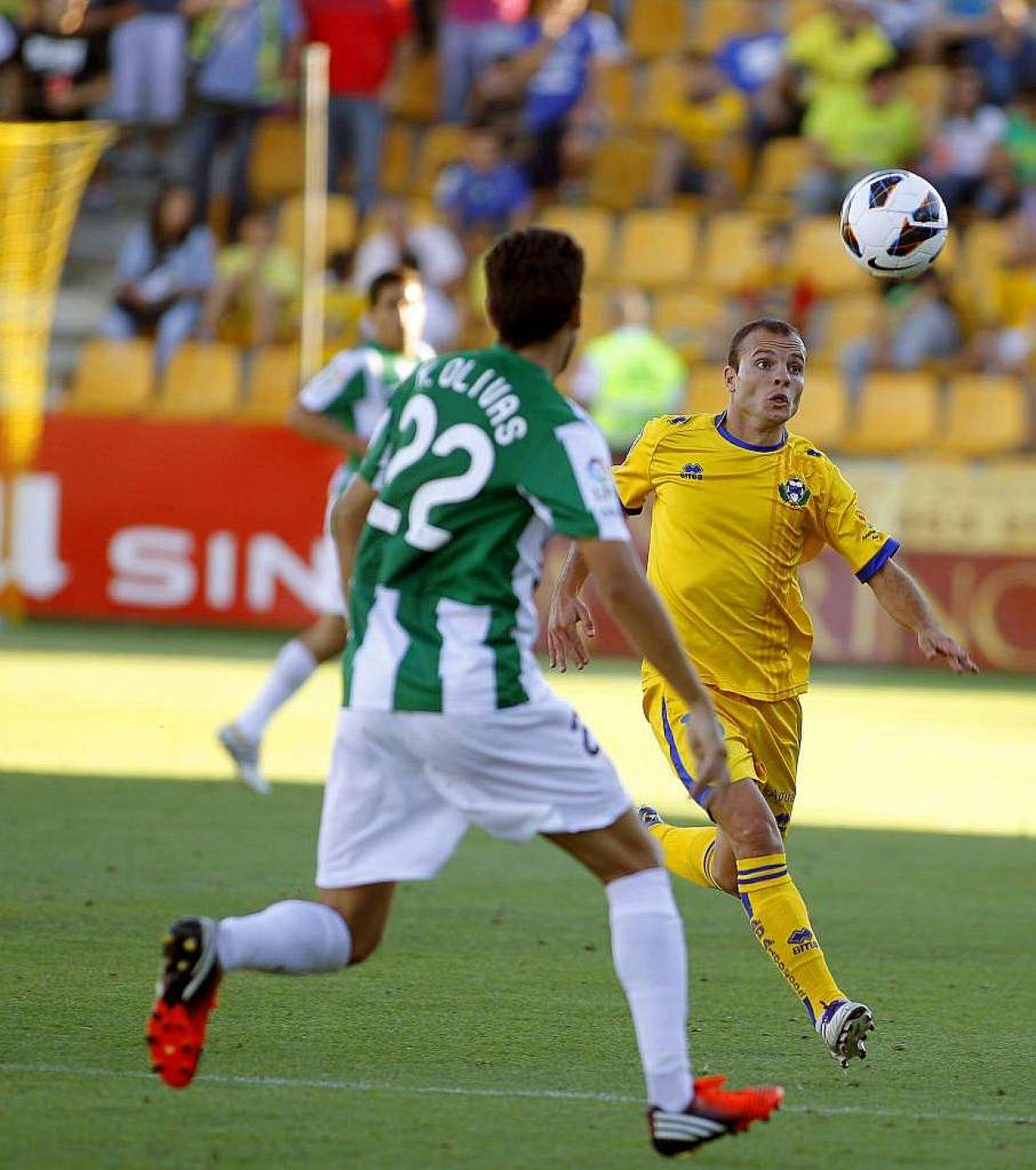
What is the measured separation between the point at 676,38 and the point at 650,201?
2.78 metres

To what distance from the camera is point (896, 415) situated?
18.1 meters

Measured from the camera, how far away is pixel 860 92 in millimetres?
19500

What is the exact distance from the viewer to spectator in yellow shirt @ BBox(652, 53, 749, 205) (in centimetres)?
2027

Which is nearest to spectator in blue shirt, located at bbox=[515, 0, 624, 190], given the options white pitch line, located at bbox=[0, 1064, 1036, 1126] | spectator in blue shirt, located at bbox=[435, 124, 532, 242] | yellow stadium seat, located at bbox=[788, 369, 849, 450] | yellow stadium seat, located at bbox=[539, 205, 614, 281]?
yellow stadium seat, located at bbox=[539, 205, 614, 281]

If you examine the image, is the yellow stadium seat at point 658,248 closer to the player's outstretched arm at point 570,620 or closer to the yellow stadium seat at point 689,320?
the yellow stadium seat at point 689,320

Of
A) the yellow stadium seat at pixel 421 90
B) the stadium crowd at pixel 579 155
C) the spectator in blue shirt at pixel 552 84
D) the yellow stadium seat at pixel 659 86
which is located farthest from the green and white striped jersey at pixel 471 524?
the yellow stadium seat at pixel 421 90

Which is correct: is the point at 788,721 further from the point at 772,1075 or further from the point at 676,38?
the point at 676,38

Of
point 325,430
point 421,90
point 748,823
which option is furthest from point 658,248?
point 748,823

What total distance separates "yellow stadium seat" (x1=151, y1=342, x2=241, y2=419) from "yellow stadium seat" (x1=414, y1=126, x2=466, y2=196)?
307 cm

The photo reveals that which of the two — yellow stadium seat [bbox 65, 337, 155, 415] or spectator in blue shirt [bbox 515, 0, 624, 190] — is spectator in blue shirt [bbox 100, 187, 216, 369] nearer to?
yellow stadium seat [bbox 65, 337, 155, 415]

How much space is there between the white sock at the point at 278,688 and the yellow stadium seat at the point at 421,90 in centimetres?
1221

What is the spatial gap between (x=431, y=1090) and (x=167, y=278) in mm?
15284

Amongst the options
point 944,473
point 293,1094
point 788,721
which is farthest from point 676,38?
point 293,1094

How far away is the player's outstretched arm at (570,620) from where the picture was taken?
632 cm
